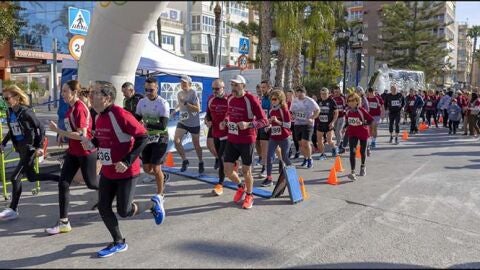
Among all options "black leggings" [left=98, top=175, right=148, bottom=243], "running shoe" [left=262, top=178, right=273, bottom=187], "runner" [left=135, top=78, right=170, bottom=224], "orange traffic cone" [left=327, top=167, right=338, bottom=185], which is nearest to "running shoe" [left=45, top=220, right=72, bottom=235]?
"black leggings" [left=98, top=175, right=148, bottom=243]

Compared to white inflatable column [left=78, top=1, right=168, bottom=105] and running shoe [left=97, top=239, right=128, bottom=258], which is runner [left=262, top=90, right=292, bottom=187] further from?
white inflatable column [left=78, top=1, right=168, bottom=105]

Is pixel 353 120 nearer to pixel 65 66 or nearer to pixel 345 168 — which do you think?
pixel 345 168

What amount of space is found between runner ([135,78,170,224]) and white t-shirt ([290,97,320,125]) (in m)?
3.97

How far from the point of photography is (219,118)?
778cm

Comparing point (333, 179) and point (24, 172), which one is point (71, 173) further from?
point (333, 179)

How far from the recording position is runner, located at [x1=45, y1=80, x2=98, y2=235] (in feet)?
17.3

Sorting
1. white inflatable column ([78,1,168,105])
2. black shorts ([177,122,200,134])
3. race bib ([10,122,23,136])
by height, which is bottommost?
black shorts ([177,122,200,134])

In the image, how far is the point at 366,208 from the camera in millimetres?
6746

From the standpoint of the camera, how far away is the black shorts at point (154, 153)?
6555mm

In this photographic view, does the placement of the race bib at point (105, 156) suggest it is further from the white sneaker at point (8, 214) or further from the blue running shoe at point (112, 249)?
the white sneaker at point (8, 214)

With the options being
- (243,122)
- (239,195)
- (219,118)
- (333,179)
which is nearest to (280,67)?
(333,179)

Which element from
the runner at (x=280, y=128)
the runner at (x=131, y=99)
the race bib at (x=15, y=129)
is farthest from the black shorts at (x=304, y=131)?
the race bib at (x=15, y=129)

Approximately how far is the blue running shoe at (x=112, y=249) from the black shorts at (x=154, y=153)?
1.96m

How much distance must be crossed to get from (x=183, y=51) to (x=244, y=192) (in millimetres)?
60699
